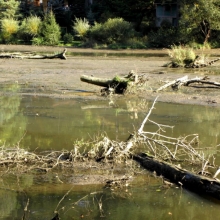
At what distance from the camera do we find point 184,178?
732cm

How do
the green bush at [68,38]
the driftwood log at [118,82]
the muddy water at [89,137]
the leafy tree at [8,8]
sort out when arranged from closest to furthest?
the muddy water at [89,137], the driftwood log at [118,82], the green bush at [68,38], the leafy tree at [8,8]

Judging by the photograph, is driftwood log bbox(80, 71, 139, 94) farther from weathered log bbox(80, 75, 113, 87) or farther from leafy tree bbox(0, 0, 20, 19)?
leafy tree bbox(0, 0, 20, 19)

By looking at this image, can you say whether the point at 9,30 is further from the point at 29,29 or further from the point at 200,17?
the point at 200,17

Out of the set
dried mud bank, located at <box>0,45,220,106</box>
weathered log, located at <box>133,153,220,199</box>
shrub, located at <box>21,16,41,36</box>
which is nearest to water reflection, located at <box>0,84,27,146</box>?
dried mud bank, located at <box>0,45,220,106</box>

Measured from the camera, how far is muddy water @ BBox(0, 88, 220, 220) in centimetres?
652

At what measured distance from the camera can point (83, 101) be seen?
610 inches

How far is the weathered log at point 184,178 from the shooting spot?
6.84 meters

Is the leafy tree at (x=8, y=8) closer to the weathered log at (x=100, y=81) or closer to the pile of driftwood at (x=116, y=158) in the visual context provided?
the weathered log at (x=100, y=81)

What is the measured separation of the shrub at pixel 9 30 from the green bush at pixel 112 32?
7.09 m

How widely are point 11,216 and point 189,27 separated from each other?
3652cm

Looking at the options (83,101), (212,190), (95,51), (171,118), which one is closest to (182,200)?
(212,190)

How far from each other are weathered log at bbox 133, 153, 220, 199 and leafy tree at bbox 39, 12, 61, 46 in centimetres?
3656

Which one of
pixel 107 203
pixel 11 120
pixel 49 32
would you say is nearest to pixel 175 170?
pixel 107 203

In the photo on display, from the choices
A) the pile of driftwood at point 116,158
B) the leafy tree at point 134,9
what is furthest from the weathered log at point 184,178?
the leafy tree at point 134,9
